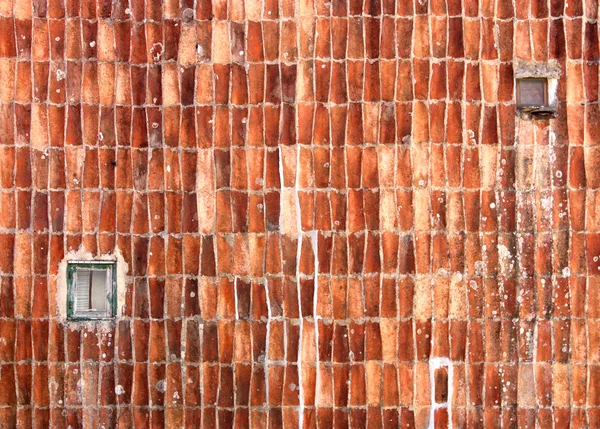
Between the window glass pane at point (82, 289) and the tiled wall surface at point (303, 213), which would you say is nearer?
the tiled wall surface at point (303, 213)

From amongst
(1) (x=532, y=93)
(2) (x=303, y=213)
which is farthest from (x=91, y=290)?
(1) (x=532, y=93)

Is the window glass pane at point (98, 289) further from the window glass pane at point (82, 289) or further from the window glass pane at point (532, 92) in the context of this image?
the window glass pane at point (532, 92)

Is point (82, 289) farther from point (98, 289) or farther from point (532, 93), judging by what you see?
point (532, 93)

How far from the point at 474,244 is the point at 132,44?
270 cm

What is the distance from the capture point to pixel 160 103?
430cm

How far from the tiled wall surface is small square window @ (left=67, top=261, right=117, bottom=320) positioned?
0.09m

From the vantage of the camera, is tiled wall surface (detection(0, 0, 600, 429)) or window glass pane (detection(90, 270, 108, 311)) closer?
tiled wall surface (detection(0, 0, 600, 429))

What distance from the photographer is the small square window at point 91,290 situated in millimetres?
4281

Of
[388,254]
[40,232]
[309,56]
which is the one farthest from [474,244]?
[40,232]

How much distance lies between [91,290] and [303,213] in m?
1.56

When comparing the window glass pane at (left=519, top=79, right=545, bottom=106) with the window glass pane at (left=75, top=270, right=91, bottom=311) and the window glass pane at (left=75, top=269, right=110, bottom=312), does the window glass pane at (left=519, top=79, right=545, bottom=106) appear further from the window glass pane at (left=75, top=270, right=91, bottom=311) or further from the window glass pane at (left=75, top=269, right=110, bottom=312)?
the window glass pane at (left=75, top=270, right=91, bottom=311)

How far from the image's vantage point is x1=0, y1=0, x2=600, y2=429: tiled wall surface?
13.8ft

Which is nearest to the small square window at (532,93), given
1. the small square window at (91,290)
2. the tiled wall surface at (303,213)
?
the tiled wall surface at (303,213)

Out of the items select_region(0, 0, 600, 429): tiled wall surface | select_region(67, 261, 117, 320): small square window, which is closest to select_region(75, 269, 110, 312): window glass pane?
select_region(67, 261, 117, 320): small square window
